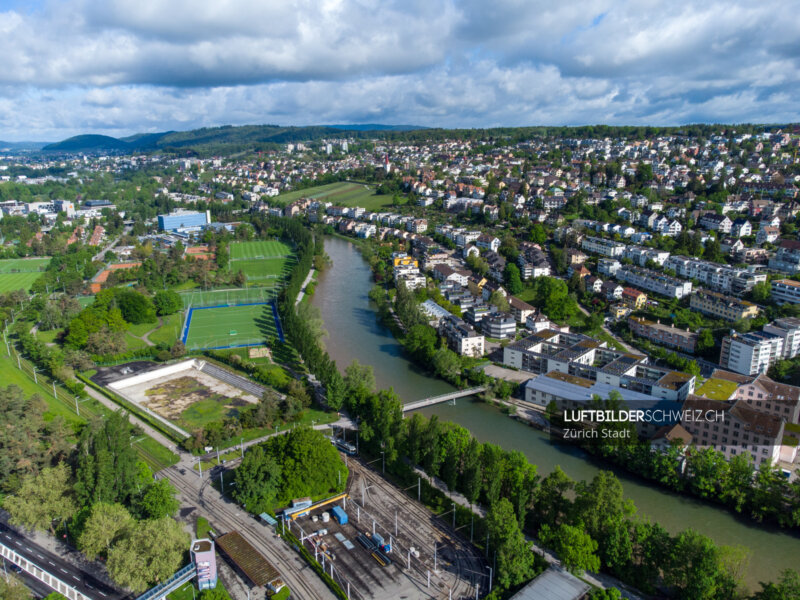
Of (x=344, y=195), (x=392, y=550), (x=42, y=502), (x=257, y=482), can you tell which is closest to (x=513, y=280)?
(x=257, y=482)

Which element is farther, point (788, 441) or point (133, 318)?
point (133, 318)

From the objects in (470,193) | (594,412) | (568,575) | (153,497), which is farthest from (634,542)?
(470,193)

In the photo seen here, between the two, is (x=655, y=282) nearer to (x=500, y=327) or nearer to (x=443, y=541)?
(x=500, y=327)

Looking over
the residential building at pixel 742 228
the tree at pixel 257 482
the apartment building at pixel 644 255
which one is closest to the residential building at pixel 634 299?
the apartment building at pixel 644 255

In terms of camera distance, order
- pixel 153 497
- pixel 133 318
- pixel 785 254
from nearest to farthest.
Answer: pixel 153 497 < pixel 133 318 < pixel 785 254

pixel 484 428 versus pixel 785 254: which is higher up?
pixel 785 254

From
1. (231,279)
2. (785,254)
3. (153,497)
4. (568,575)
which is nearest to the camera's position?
(568,575)

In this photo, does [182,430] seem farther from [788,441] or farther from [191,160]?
[191,160]
